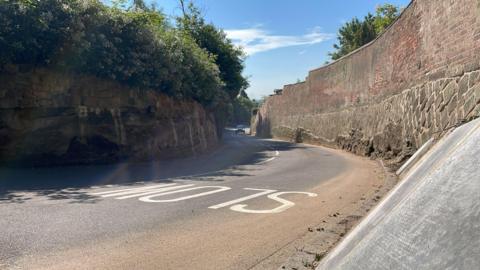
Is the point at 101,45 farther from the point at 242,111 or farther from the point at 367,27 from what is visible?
the point at 242,111

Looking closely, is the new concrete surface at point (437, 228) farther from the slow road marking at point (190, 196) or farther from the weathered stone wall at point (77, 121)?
the weathered stone wall at point (77, 121)

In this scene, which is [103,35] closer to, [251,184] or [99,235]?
[251,184]

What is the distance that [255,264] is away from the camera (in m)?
4.62

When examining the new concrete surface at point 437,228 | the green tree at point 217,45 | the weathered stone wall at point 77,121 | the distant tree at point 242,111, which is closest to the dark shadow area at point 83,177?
the weathered stone wall at point 77,121

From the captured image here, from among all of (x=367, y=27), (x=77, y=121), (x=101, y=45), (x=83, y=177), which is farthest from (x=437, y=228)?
(x=367, y=27)

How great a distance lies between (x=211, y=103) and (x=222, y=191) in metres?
16.0

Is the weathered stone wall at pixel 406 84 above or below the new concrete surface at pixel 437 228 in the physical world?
above

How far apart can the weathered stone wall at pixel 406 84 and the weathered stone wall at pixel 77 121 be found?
10.0 metres

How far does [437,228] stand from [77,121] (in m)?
14.6

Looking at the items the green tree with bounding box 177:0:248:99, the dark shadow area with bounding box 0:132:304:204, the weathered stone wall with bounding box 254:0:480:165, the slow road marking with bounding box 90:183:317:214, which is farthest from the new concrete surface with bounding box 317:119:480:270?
the green tree with bounding box 177:0:248:99

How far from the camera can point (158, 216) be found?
6828 mm

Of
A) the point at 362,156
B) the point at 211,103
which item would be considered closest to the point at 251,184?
the point at 362,156

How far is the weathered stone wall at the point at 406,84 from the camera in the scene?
395 inches

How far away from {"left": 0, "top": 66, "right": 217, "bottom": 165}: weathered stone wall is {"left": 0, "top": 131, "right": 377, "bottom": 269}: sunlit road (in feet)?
5.67
